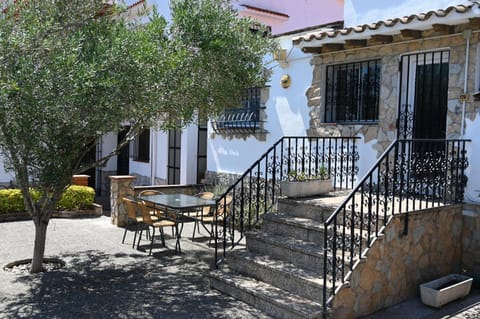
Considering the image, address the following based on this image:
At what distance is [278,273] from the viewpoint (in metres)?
5.63

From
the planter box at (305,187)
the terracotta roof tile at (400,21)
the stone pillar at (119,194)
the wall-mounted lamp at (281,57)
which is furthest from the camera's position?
the stone pillar at (119,194)

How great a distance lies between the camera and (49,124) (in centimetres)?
538

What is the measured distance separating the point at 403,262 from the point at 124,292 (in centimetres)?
357

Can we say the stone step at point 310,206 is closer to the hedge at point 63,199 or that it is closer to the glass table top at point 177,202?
the glass table top at point 177,202

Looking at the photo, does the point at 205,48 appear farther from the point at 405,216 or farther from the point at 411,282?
the point at 411,282

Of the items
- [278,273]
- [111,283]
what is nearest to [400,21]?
[278,273]

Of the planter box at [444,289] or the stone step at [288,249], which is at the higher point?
the stone step at [288,249]

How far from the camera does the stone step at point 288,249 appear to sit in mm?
5605

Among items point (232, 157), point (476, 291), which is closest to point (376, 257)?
point (476, 291)

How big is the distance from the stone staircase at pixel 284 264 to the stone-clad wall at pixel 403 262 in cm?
43

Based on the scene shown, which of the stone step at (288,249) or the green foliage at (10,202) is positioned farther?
the green foliage at (10,202)

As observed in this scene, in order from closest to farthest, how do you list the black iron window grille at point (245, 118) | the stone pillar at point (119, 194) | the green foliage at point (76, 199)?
the stone pillar at point (119, 194) → the black iron window grille at point (245, 118) → the green foliage at point (76, 199)

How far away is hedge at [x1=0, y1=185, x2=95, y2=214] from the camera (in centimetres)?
1059

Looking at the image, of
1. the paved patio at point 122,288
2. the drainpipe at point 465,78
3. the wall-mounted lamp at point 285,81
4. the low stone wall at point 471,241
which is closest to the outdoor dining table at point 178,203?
the paved patio at point 122,288
